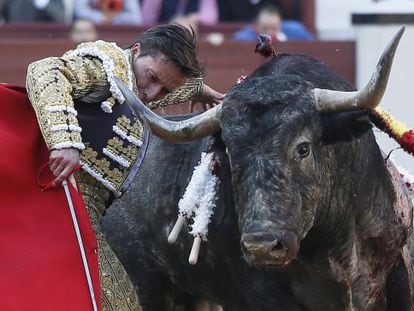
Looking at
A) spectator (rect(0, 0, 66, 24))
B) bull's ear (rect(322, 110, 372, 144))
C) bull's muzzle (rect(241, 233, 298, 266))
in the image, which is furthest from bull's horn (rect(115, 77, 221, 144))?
spectator (rect(0, 0, 66, 24))

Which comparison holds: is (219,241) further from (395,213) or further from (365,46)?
(365,46)

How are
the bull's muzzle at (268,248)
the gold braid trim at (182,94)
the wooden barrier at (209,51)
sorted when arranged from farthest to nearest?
the wooden barrier at (209,51) → the gold braid trim at (182,94) → the bull's muzzle at (268,248)

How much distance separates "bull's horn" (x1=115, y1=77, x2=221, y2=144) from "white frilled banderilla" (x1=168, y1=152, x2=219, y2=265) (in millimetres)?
229

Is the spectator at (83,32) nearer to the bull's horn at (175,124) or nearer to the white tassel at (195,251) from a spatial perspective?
the white tassel at (195,251)

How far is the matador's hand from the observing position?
4234 mm

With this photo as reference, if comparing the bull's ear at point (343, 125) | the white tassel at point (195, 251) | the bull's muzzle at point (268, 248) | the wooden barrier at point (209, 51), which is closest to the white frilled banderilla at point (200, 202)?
the white tassel at point (195, 251)

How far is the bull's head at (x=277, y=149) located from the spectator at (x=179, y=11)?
5617 mm

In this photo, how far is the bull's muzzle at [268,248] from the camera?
160 inches

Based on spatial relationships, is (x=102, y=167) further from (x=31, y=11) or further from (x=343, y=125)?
(x=31, y=11)

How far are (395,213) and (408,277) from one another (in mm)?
217

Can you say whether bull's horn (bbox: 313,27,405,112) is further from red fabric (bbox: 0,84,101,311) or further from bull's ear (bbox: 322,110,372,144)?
red fabric (bbox: 0,84,101,311)

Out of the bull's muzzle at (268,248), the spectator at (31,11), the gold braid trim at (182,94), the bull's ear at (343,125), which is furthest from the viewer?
the spectator at (31,11)

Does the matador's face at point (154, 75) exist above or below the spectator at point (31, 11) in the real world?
above

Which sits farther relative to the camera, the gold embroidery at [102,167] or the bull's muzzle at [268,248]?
the gold embroidery at [102,167]
